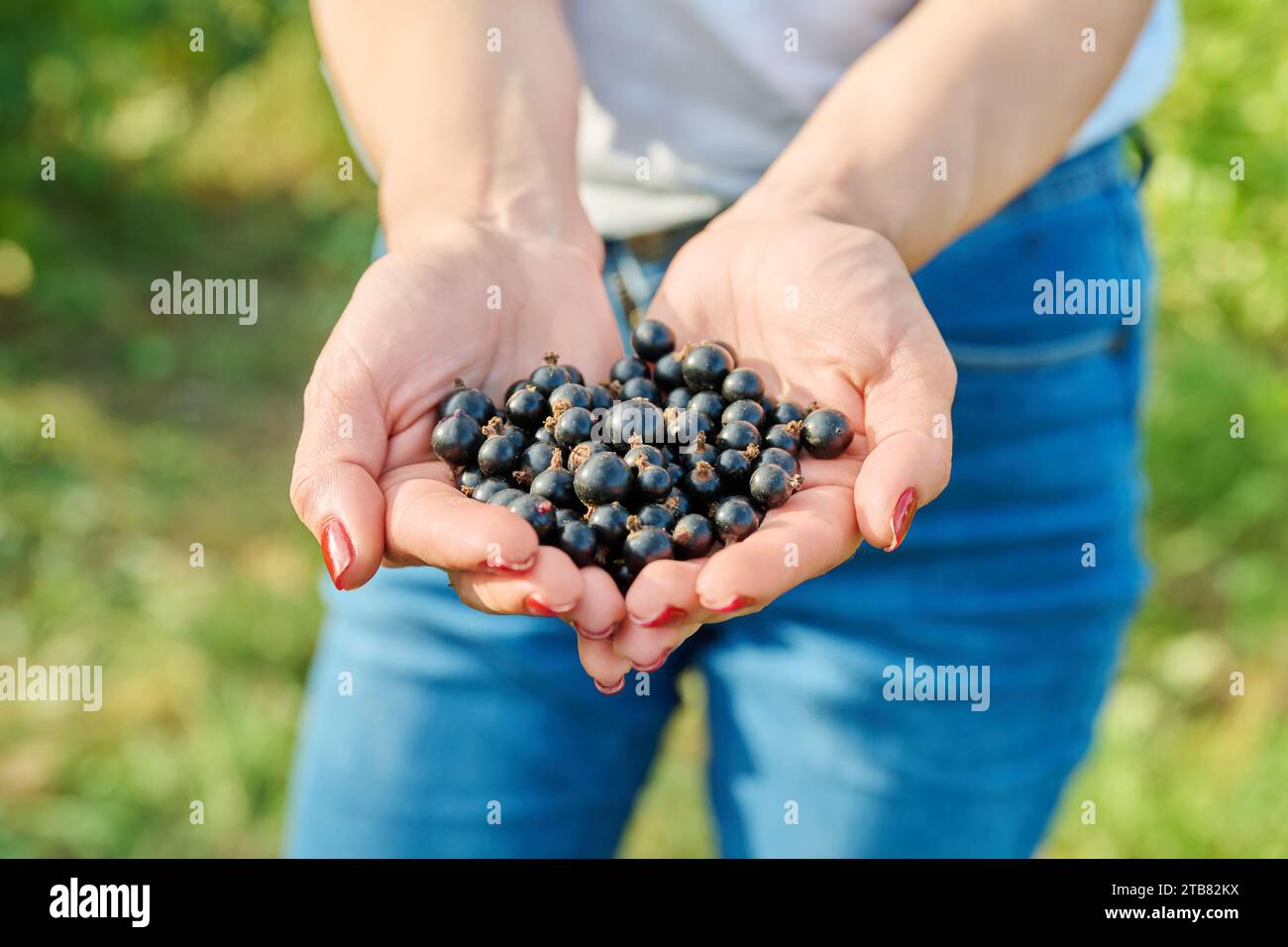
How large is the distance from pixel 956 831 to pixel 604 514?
87 cm

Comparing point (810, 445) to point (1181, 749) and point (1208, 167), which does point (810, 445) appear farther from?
point (1208, 167)

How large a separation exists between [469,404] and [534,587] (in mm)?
480

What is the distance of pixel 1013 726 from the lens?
7.08ft

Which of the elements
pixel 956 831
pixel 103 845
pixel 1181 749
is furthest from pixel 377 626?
pixel 1181 749

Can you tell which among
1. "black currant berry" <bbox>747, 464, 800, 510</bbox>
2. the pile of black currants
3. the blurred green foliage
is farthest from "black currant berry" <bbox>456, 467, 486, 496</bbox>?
the blurred green foliage

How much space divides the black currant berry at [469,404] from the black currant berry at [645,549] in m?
0.34

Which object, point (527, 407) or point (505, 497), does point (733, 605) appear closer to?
point (505, 497)

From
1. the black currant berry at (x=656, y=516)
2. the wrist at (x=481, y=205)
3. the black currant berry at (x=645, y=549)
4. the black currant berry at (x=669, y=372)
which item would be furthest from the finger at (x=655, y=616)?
the wrist at (x=481, y=205)

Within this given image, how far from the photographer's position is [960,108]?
194 centimetres

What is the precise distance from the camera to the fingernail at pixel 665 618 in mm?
1612

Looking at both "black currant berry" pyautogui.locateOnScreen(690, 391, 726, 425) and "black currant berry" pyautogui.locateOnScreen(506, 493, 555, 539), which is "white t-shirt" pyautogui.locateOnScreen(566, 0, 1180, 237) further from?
"black currant berry" pyautogui.locateOnScreen(506, 493, 555, 539)

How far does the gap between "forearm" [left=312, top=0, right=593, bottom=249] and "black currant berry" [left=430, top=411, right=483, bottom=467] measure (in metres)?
0.33

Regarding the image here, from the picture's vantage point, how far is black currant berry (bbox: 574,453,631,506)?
1.90 m

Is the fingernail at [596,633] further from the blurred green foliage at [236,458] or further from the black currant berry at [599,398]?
the blurred green foliage at [236,458]
